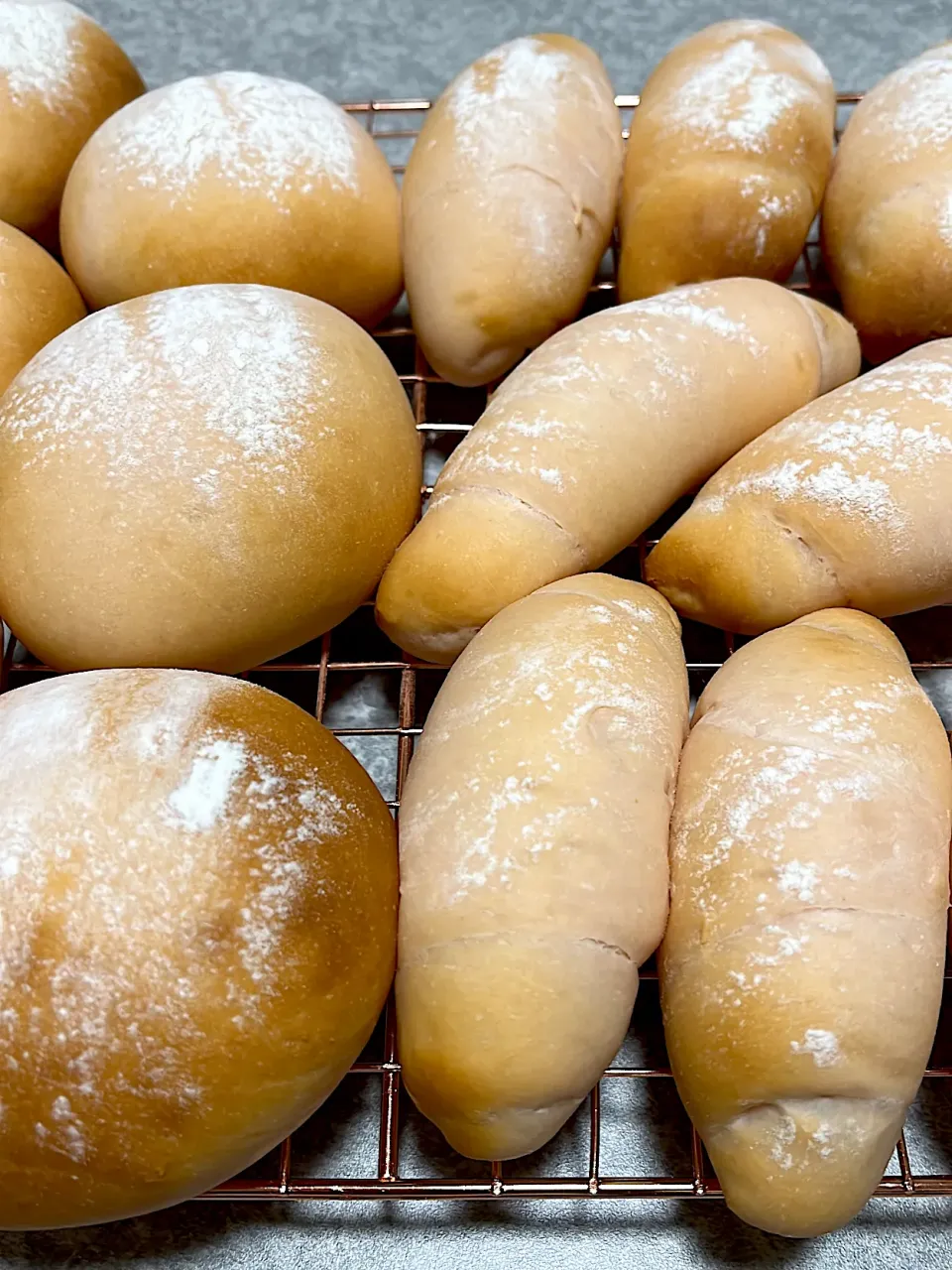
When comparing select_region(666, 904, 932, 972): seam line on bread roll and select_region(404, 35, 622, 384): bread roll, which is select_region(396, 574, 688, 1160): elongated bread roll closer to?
select_region(666, 904, 932, 972): seam line on bread roll

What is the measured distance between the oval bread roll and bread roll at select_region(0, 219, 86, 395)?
1.51 feet

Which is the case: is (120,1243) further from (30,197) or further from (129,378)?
(30,197)

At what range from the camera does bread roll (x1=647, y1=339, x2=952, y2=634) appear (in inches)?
28.7

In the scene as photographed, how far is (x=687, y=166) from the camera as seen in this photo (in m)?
0.87

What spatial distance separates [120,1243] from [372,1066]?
0.66 feet

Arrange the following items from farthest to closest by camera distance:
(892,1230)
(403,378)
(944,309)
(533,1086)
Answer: (403,378)
(944,309)
(892,1230)
(533,1086)

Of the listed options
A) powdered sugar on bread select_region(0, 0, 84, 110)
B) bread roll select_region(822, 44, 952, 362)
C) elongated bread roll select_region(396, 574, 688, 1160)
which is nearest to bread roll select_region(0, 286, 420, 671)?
elongated bread roll select_region(396, 574, 688, 1160)

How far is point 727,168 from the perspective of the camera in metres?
0.86

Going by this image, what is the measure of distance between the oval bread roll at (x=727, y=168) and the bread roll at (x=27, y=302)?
0.46 metres

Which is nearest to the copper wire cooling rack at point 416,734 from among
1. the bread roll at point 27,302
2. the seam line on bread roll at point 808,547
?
the seam line on bread roll at point 808,547

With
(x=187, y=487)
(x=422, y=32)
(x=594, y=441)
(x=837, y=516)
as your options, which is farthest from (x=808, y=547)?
(x=422, y=32)

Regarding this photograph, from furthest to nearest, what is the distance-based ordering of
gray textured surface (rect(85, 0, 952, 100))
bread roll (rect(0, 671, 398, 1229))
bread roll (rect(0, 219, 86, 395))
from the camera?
gray textured surface (rect(85, 0, 952, 100)) < bread roll (rect(0, 219, 86, 395)) < bread roll (rect(0, 671, 398, 1229))

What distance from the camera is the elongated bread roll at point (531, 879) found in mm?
613

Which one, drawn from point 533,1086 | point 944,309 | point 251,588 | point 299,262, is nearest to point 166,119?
point 299,262
